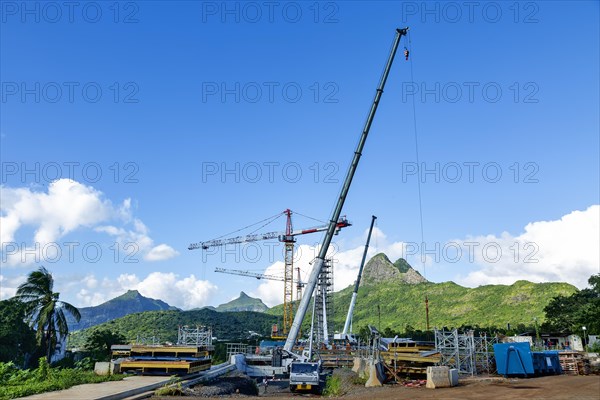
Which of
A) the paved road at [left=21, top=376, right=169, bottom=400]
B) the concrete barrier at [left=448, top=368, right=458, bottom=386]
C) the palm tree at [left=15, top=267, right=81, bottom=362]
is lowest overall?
the concrete barrier at [left=448, top=368, right=458, bottom=386]

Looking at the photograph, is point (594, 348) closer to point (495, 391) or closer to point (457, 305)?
point (495, 391)

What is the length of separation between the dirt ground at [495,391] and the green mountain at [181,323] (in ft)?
360

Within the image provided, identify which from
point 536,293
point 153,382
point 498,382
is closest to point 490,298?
point 536,293

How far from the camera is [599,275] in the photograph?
8856 centimetres

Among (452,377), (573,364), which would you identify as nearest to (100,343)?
(452,377)

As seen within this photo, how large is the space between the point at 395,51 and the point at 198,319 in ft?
482

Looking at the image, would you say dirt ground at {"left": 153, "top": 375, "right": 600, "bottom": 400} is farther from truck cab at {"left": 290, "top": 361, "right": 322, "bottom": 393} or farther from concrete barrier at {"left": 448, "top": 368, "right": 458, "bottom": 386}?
truck cab at {"left": 290, "top": 361, "right": 322, "bottom": 393}

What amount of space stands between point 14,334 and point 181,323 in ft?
330

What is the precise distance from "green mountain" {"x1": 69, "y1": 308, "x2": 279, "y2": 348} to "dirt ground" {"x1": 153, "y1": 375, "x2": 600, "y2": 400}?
10977 centimetres

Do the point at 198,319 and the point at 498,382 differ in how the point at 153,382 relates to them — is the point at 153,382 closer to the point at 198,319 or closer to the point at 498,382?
the point at 498,382

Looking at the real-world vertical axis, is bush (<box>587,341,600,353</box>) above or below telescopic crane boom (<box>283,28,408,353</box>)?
below

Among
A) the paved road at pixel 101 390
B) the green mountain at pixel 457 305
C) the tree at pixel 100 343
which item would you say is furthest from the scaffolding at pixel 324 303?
the paved road at pixel 101 390

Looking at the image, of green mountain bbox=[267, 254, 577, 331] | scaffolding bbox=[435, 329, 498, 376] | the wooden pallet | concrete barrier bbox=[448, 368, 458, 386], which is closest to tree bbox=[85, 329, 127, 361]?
green mountain bbox=[267, 254, 577, 331]

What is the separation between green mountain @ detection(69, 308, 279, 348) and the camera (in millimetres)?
139125
